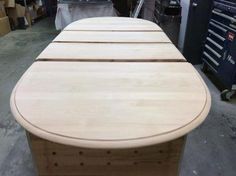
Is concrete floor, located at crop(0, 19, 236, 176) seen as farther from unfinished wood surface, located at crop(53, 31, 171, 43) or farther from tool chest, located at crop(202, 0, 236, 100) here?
unfinished wood surface, located at crop(53, 31, 171, 43)

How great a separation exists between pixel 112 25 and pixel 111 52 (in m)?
0.68

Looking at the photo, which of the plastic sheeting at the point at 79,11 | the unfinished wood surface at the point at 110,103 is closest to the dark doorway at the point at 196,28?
the plastic sheeting at the point at 79,11

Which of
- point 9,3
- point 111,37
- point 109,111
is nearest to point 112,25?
point 111,37

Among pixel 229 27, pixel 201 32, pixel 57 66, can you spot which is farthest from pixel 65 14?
pixel 57 66

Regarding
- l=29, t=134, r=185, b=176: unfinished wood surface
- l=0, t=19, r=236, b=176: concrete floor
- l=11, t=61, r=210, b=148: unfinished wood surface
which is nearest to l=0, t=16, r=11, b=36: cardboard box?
l=0, t=19, r=236, b=176: concrete floor

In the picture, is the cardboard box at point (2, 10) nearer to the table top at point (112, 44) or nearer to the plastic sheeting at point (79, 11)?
the plastic sheeting at point (79, 11)

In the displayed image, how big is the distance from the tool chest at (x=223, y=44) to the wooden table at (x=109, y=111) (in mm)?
1301

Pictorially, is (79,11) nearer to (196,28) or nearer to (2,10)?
(196,28)

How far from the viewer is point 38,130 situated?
742mm

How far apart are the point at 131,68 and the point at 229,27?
1647mm

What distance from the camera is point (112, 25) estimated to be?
2.00m

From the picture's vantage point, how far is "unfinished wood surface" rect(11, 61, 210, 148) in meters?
0.73

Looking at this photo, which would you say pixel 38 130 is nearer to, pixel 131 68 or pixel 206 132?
pixel 131 68

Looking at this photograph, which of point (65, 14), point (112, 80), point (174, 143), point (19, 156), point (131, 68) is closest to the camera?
point (174, 143)
